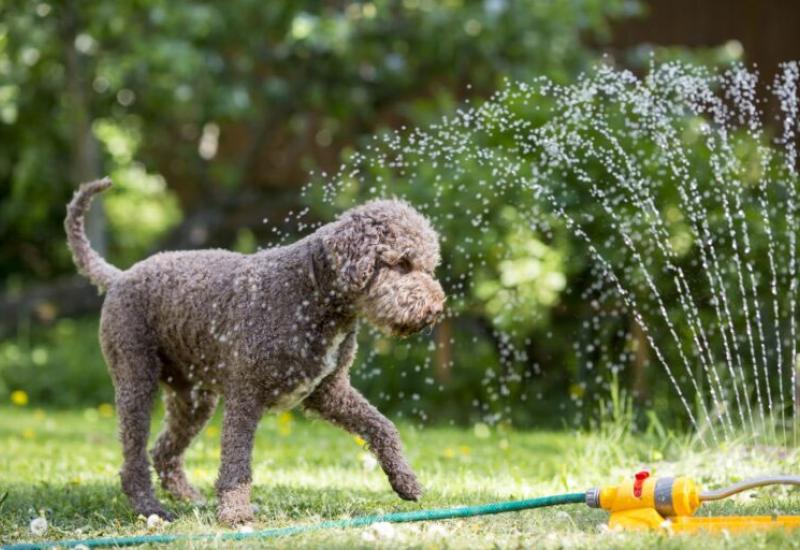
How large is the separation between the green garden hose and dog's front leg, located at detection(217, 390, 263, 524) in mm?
252

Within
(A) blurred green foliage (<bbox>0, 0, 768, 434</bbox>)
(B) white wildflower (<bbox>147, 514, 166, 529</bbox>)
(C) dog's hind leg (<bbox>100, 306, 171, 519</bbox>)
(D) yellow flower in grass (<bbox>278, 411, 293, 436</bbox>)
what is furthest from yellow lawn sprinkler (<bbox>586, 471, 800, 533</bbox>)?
(D) yellow flower in grass (<bbox>278, 411, 293, 436</bbox>)

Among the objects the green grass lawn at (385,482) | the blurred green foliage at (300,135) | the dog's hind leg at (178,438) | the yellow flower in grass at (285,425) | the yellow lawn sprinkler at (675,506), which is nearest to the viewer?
the yellow lawn sprinkler at (675,506)

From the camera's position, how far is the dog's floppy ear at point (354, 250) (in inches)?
145

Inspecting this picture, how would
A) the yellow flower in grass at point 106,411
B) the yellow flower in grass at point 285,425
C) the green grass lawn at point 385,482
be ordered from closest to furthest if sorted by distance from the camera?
the green grass lawn at point 385,482, the yellow flower in grass at point 285,425, the yellow flower in grass at point 106,411

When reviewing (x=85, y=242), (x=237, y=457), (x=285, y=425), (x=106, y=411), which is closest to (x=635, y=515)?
(x=237, y=457)

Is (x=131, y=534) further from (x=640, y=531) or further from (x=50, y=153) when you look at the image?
(x=50, y=153)

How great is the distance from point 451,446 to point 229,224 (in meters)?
4.90

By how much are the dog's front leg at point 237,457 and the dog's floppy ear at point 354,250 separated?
52 centimetres

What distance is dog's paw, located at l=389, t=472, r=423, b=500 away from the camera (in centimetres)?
396

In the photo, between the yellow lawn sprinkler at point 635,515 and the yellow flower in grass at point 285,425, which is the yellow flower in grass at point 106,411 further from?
the yellow lawn sprinkler at point 635,515

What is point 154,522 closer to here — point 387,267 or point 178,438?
point 178,438

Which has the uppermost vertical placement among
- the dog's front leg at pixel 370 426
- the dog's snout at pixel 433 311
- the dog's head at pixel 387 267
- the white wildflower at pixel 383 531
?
the dog's head at pixel 387 267

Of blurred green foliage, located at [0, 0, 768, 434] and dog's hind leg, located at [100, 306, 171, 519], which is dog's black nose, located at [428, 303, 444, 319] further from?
blurred green foliage, located at [0, 0, 768, 434]

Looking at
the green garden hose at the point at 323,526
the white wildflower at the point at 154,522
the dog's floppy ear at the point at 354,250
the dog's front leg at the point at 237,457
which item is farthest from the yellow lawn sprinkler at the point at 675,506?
the white wildflower at the point at 154,522
